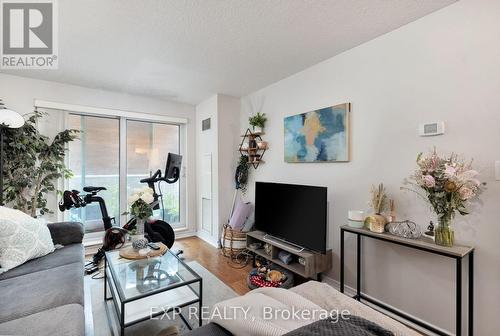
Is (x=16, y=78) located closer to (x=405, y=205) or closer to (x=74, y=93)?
(x=74, y=93)

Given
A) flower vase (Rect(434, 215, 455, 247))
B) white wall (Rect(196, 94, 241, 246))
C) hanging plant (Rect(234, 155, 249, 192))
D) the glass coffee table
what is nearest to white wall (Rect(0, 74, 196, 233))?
white wall (Rect(196, 94, 241, 246))

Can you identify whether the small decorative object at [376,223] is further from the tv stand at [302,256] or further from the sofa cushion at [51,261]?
the sofa cushion at [51,261]

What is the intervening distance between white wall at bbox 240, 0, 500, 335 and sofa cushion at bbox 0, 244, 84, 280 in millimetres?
2409

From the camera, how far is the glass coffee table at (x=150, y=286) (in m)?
1.58

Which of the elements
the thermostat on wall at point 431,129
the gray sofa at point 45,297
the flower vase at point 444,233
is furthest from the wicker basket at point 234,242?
the thermostat on wall at point 431,129

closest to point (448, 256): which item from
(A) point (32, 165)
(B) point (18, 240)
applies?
(B) point (18, 240)

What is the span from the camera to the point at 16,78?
2.90 m

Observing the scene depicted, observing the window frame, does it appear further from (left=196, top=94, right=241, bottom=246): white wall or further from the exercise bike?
(left=196, top=94, right=241, bottom=246): white wall

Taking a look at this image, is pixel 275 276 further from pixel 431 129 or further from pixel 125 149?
pixel 125 149

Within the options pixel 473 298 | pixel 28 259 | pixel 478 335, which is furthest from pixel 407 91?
pixel 28 259

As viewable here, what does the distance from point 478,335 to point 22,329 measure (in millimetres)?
2656

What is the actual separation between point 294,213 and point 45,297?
2002 mm

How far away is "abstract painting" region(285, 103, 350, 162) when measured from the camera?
229 cm

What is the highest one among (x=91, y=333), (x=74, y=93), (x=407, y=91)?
(x=74, y=93)
